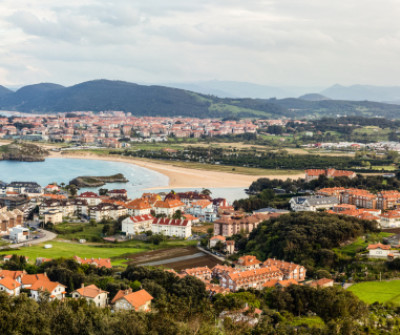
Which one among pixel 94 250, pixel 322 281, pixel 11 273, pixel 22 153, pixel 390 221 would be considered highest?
pixel 22 153

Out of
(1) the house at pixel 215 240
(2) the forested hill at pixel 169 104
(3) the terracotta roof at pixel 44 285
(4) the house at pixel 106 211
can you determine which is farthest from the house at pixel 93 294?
(2) the forested hill at pixel 169 104

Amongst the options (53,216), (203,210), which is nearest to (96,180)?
(203,210)

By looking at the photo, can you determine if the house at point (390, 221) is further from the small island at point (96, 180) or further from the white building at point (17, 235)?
the small island at point (96, 180)

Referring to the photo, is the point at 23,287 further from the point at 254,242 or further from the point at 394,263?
the point at 394,263

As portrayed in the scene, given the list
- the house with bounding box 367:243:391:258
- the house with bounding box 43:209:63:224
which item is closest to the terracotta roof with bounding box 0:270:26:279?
the house with bounding box 43:209:63:224

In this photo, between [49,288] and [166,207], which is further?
[166,207]

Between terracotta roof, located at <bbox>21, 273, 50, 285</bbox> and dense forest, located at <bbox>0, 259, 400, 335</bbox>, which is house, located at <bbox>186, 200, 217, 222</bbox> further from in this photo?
terracotta roof, located at <bbox>21, 273, 50, 285</bbox>

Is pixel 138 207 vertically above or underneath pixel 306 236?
underneath

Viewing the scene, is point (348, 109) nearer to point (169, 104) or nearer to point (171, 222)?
point (169, 104)
